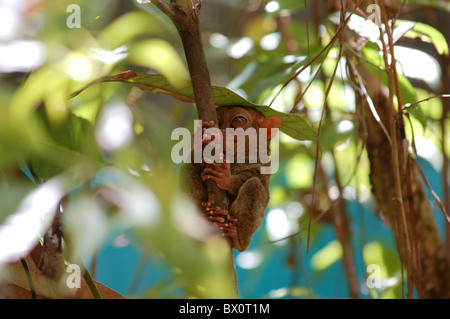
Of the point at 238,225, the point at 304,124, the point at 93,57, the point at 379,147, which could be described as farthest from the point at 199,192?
the point at 379,147

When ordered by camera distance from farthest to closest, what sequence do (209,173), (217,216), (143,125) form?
(143,125) < (209,173) < (217,216)

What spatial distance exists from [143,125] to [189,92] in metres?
0.69

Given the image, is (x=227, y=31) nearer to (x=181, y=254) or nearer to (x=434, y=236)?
(x=434, y=236)

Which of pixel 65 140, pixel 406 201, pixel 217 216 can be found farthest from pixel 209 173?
pixel 406 201

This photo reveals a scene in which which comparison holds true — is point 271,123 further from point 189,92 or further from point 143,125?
point 143,125

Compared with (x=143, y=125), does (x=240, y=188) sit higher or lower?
lower

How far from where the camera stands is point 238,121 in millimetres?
1700

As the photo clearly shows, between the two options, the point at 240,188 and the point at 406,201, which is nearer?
the point at 240,188

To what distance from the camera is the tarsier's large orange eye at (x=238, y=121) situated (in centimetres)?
168

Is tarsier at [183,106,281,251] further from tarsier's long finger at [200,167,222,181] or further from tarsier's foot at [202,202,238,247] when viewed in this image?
tarsier's foot at [202,202,238,247]

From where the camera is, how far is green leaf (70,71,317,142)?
1294mm

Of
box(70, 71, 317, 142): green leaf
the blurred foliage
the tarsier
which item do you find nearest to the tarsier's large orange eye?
the tarsier

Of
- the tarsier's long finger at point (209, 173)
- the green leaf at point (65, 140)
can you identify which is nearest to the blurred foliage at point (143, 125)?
the green leaf at point (65, 140)

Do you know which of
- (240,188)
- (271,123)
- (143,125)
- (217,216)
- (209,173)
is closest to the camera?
(217,216)
